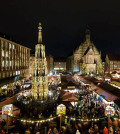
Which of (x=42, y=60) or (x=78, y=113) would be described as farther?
(x=42, y=60)

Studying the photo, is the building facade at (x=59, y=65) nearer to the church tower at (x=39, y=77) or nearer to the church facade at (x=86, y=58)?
the church facade at (x=86, y=58)

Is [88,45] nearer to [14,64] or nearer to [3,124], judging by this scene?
[14,64]

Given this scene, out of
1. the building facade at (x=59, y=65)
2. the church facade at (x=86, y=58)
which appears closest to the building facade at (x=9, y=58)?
the church facade at (x=86, y=58)

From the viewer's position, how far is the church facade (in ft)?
196

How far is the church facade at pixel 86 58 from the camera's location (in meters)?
59.7

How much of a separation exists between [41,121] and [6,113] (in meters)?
3.58

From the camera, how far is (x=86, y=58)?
60.0 meters

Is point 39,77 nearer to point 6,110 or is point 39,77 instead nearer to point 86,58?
point 6,110

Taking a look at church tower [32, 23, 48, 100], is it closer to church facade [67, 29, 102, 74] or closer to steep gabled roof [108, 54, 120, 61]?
church facade [67, 29, 102, 74]

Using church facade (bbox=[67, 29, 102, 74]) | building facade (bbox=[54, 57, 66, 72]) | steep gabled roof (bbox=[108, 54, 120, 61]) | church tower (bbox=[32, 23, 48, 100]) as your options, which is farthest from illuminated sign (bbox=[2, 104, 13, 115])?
building facade (bbox=[54, 57, 66, 72])

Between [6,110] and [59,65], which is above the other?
[59,65]

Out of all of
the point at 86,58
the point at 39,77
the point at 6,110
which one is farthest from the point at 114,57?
the point at 6,110

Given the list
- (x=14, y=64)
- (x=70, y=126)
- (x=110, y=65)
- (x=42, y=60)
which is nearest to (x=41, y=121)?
(x=70, y=126)

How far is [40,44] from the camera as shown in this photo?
1526 centimetres
